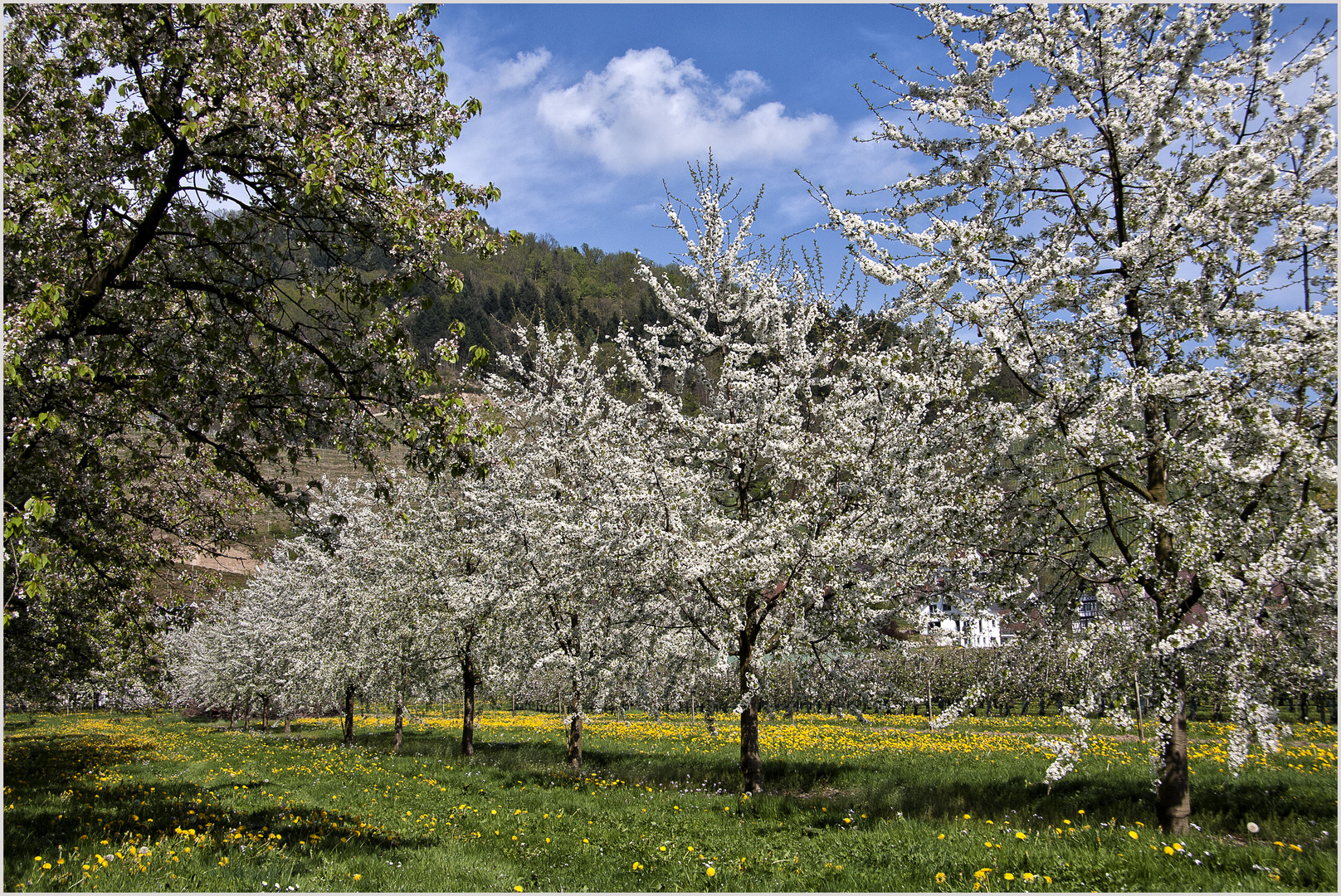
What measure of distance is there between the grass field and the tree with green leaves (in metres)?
3.04

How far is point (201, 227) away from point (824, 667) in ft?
33.9

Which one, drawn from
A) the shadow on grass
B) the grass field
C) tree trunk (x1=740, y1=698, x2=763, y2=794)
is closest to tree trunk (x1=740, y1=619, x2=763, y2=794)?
tree trunk (x1=740, y1=698, x2=763, y2=794)

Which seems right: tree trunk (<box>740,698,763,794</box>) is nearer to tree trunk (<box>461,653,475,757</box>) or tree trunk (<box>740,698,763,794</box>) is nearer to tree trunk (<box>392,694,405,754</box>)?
tree trunk (<box>461,653,475,757</box>)

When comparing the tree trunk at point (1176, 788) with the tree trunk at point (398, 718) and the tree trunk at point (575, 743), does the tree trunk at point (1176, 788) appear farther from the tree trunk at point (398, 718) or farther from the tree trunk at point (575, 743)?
the tree trunk at point (398, 718)

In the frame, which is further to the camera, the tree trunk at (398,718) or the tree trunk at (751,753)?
the tree trunk at (398,718)

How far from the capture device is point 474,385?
7.55 m

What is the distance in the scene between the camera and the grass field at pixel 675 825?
598 cm

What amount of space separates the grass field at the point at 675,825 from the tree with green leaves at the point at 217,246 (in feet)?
9.98

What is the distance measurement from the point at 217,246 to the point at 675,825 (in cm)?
835

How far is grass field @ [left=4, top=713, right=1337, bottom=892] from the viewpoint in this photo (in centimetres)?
598

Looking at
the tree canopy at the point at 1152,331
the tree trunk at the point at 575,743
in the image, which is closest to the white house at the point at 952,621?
the tree canopy at the point at 1152,331

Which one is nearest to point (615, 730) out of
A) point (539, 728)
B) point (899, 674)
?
point (539, 728)

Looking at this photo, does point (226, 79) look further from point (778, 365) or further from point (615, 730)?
point (615, 730)

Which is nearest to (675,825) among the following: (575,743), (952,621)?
(952,621)
